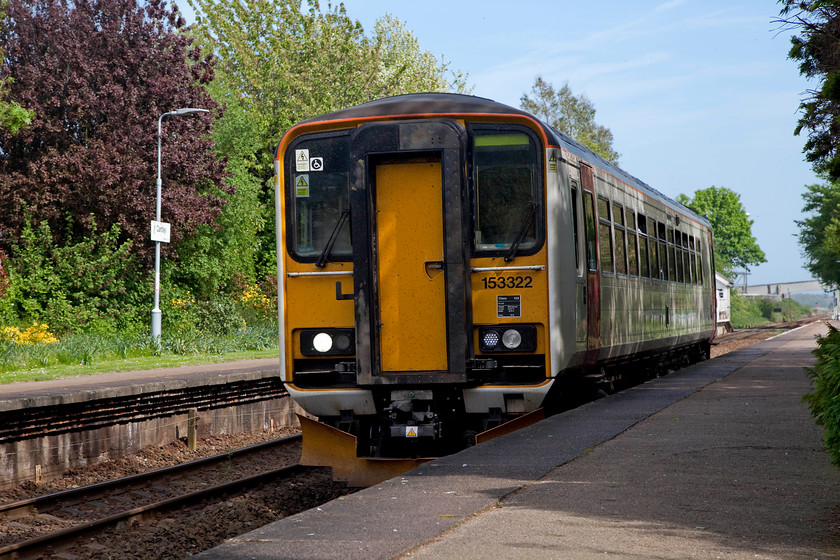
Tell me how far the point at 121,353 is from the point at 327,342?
15.9 metres

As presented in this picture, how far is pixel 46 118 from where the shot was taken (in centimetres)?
3172

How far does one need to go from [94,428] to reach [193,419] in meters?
2.38

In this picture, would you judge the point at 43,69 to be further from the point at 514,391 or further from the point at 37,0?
the point at 514,391

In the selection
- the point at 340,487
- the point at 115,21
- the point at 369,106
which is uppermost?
the point at 115,21

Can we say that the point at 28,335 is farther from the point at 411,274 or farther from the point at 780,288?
the point at 780,288

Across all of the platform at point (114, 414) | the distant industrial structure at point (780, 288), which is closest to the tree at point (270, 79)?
the platform at point (114, 414)

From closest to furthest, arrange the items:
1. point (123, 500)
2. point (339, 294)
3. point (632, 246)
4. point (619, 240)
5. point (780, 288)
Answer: point (339, 294), point (123, 500), point (619, 240), point (632, 246), point (780, 288)

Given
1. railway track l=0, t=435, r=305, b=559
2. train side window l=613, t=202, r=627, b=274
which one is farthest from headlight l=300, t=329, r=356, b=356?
train side window l=613, t=202, r=627, b=274

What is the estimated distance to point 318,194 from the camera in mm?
10039

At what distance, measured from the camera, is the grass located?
19469 millimetres

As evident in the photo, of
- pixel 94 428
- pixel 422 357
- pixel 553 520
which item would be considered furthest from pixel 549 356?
pixel 94 428

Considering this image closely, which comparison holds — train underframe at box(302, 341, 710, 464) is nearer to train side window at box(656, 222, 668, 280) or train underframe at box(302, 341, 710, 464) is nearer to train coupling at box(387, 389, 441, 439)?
train coupling at box(387, 389, 441, 439)

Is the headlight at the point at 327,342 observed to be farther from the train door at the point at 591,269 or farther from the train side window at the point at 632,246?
the train side window at the point at 632,246

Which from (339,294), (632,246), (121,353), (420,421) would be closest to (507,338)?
(420,421)
